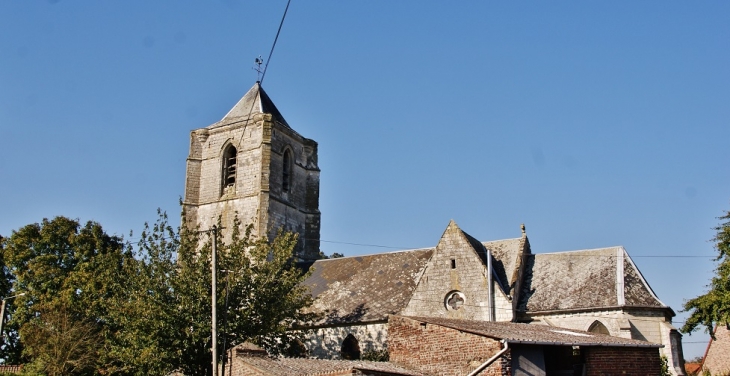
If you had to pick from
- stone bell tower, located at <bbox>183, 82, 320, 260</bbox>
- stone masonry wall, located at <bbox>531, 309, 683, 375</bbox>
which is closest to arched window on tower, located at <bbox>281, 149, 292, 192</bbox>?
stone bell tower, located at <bbox>183, 82, 320, 260</bbox>

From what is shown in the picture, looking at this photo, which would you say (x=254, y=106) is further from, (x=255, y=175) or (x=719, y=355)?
(x=719, y=355)

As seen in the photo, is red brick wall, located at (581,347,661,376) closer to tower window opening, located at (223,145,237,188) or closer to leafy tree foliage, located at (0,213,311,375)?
leafy tree foliage, located at (0,213,311,375)

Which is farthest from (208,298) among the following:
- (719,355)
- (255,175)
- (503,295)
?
(719,355)

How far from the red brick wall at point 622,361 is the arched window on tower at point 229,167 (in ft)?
65.7

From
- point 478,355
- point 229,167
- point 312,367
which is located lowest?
point 312,367

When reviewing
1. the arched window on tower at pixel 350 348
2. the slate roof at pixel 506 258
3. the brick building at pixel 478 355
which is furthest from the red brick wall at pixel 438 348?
the arched window on tower at pixel 350 348

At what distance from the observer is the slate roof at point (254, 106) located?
117 ft

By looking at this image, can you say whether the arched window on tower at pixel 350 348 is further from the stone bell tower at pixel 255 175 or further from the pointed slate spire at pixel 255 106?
the pointed slate spire at pixel 255 106

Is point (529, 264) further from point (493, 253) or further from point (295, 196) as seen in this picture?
point (295, 196)

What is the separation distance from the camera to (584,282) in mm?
26781

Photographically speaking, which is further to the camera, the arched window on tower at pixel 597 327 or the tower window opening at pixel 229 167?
the tower window opening at pixel 229 167

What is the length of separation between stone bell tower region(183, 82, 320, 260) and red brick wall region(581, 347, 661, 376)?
1666cm

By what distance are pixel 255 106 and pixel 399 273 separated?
11462 mm

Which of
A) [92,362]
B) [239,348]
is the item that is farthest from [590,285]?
[92,362]
